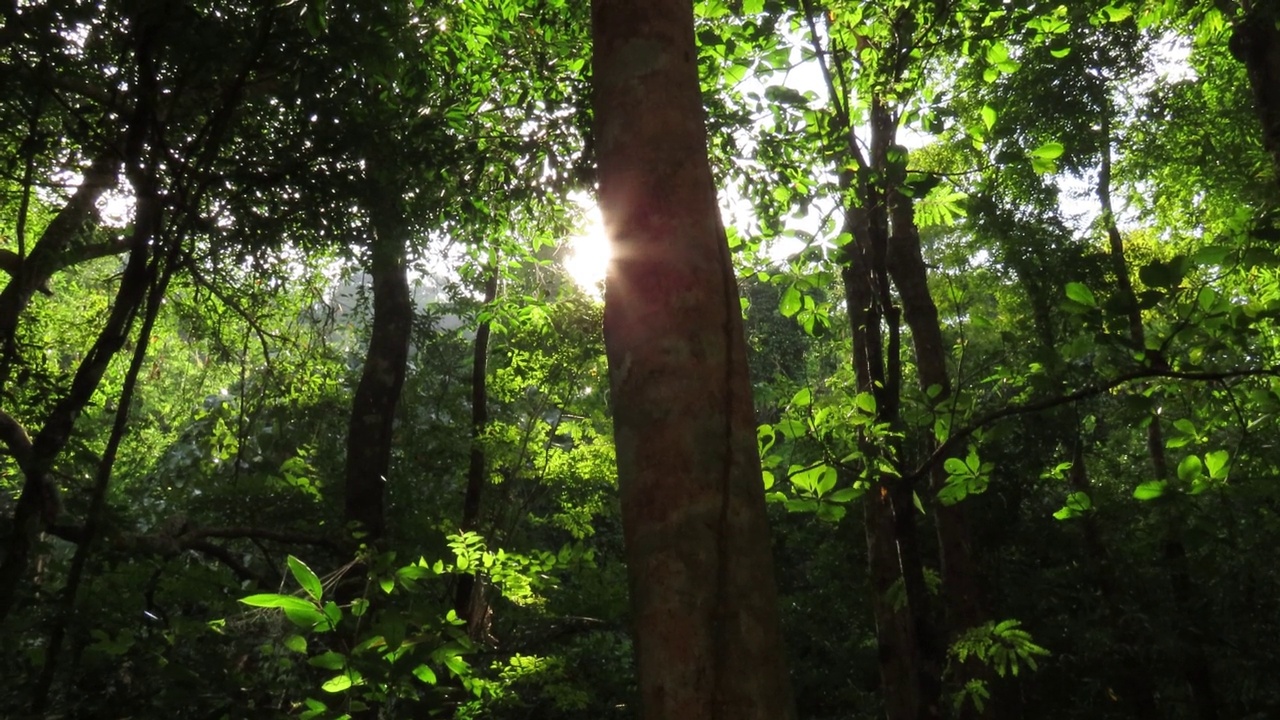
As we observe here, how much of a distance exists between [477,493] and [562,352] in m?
1.43

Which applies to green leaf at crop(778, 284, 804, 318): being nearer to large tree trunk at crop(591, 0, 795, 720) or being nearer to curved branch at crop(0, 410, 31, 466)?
large tree trunk at crop(591, 0, 795, 720)

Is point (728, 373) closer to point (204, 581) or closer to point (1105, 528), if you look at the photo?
point (204, 581)

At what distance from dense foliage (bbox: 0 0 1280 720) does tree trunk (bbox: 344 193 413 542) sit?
3 cm

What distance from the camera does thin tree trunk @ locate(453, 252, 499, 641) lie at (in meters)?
6.45

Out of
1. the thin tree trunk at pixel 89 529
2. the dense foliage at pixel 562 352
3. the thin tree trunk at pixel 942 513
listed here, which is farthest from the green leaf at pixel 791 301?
the thin tree trunk at pixel 942 513

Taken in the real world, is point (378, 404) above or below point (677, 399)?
above

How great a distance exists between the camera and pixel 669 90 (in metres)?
1.47

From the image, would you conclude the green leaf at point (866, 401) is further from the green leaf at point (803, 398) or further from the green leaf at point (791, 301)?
the green leaf at point (791, 301)

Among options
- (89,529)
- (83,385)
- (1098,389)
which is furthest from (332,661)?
(1098,389)

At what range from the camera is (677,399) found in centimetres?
125

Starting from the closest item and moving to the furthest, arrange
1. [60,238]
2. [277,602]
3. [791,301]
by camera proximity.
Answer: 1. [277,602]
2. [791,301]
3. [60,238]

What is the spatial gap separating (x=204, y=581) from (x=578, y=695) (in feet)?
8.86

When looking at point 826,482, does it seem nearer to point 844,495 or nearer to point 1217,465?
point 844,495

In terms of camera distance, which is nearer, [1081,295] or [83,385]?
[1081,295]
